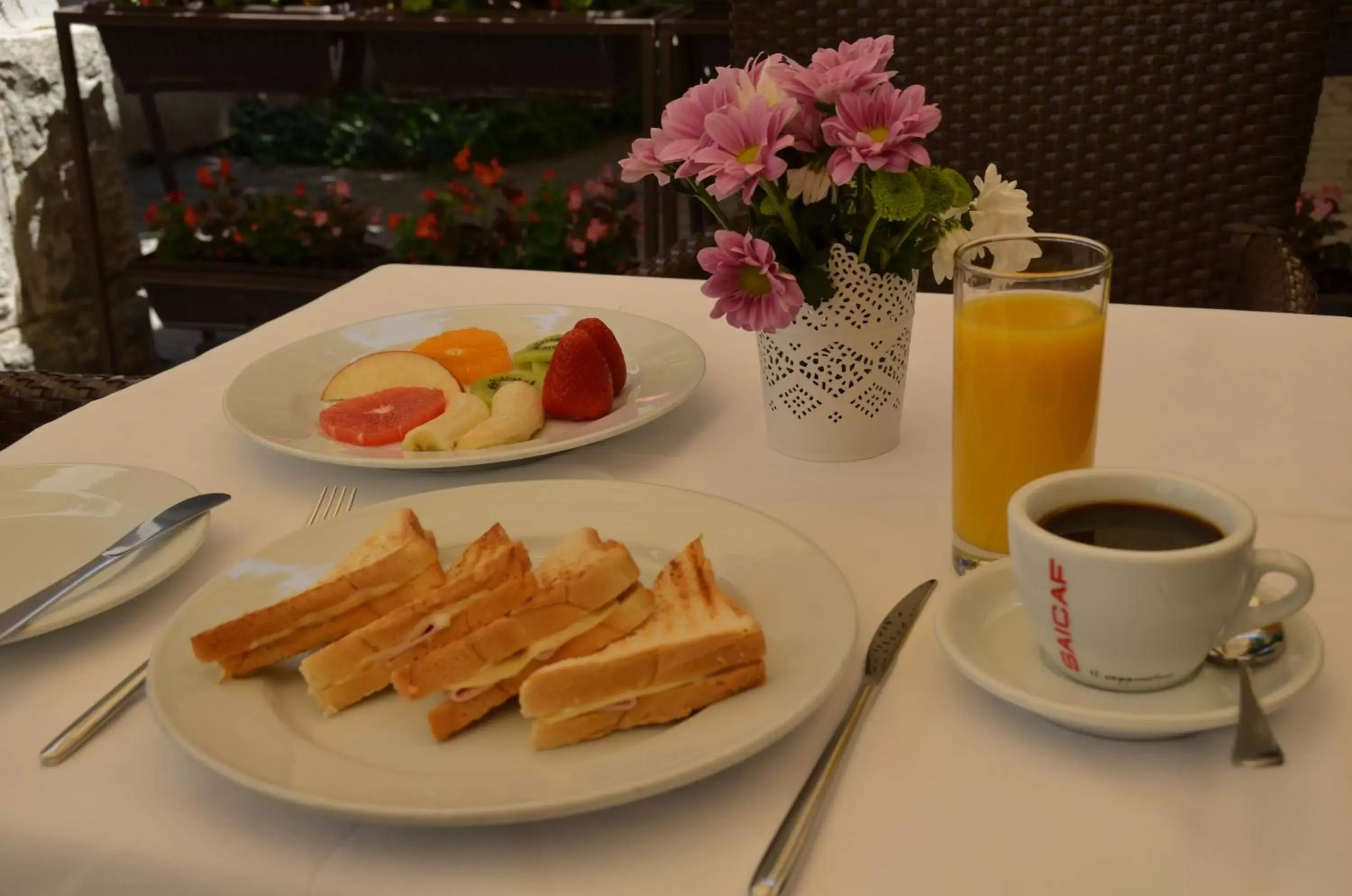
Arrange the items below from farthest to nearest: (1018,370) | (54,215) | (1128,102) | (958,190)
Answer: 1. (54,215)
2. (1128,102)
3. (958,190)
4. (1018,370)

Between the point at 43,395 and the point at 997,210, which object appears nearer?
the point at 997,210

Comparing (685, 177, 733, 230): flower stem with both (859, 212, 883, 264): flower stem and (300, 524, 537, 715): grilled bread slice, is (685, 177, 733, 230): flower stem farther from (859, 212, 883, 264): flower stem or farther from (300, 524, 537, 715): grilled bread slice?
(300, 524, 537, 715): grilled bread slice

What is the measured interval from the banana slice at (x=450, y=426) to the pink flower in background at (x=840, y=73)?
0.34 metres

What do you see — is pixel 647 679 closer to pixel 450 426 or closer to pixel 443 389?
pixel 450 426

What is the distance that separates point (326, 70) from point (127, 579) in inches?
88.6

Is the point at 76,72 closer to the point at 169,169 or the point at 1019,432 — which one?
the point at 169,169

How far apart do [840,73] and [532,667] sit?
1.35 ft

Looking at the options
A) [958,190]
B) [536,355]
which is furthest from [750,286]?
[536,355]

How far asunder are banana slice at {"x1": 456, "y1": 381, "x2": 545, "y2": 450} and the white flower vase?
172 mm

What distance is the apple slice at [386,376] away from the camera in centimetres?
102

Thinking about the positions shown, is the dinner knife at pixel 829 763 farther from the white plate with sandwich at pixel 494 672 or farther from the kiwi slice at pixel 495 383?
the kiwi slice at pixel 495 383

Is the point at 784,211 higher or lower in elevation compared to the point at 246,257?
higher

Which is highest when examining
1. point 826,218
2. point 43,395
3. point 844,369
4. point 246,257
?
point 826,218

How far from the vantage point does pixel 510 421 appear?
0.92 m
